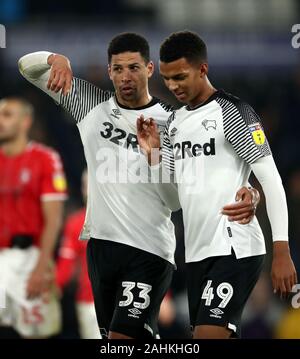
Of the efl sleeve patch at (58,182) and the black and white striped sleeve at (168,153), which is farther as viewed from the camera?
the efl sleeve patch at (58,182)

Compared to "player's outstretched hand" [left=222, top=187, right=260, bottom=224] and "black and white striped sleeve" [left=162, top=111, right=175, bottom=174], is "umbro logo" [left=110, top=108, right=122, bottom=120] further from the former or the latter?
"player's outstretched hand" [left=222, top=187, right=260, bottom=224]

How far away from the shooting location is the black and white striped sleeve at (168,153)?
5688 millimetres

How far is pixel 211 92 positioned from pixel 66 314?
5285mm

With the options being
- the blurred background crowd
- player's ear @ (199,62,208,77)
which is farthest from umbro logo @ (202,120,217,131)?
the blurred background crowd

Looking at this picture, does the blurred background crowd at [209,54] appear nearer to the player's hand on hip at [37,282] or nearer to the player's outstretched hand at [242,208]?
the player's hand on hip at [37,282]

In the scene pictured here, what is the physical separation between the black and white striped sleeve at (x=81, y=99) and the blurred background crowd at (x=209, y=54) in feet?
15.1

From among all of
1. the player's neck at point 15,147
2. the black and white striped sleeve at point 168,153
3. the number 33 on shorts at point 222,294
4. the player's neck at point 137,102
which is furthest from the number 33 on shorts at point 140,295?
the player's neck at point 15,147

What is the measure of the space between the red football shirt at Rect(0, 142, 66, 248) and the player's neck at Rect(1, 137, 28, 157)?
10 centimetres

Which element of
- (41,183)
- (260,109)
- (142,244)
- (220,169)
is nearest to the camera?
(220,169)

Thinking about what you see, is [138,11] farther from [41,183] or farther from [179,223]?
[41,183]

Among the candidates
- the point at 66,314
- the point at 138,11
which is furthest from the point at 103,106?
the point at 138,11

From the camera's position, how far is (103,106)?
19.6 ft

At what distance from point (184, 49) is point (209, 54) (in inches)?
362

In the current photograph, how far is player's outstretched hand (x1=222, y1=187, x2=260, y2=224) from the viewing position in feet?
17.7
